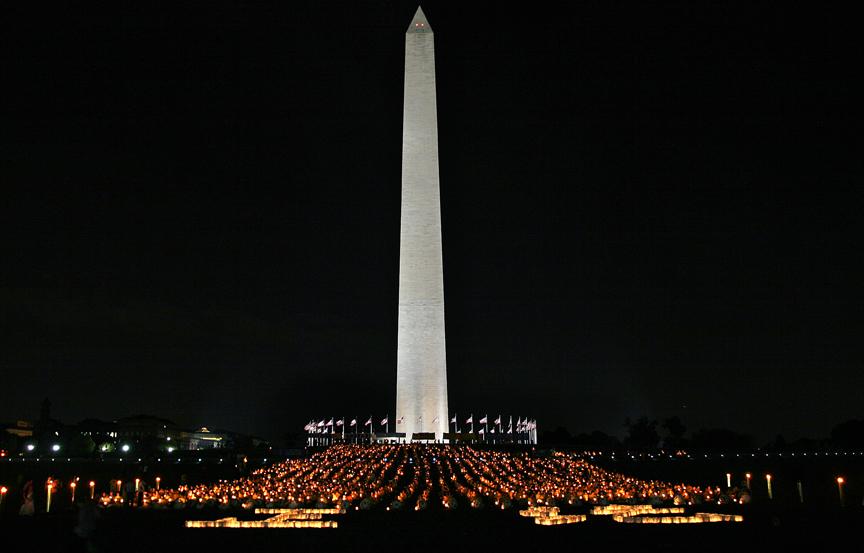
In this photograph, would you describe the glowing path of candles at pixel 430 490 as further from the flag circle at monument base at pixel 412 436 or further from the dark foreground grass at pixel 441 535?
the flag circle at monument base at pixel 412 436

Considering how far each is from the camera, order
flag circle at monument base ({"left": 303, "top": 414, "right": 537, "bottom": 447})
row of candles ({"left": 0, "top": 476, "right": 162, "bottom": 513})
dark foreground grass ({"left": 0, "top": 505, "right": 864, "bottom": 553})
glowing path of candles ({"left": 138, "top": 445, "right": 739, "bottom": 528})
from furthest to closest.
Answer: flag circle at monument base ({"left": 303, "top": 414, "right": 537, "bottom": 447}) → row of candles ({"left": 0, "top": 476, "right": 162, "bottom": 513}) → glowing path of candles ({"left": 138, "top": 445, "right": 739, "bottom": 528}) → dark foreground grass ({"left": 0, "top": 505, "right": 864, "bottom": 553})

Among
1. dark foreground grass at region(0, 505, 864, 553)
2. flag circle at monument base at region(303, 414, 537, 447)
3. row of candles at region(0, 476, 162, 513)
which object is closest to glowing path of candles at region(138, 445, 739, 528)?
dark foreground grass at region(0, 505, 864, 553)

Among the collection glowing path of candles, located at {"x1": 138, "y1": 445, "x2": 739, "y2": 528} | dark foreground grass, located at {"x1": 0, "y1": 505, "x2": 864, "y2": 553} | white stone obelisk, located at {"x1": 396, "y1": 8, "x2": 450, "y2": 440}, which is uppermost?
white stone obelisk, located at {"x1": 396, "y1": 8, "x2": 450, "y2": 440}

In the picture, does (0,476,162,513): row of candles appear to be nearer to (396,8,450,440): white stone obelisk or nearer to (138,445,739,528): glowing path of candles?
(138,445,739,528): glowing path of candles

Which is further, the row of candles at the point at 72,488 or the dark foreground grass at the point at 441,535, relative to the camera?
the row of candles at the point at 72,488

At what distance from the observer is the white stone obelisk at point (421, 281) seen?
5194 cm

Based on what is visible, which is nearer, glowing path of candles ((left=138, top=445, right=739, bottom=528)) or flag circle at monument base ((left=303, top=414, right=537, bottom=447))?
glowing path of candles ((left=138, top=445, right=739, bottom=528))

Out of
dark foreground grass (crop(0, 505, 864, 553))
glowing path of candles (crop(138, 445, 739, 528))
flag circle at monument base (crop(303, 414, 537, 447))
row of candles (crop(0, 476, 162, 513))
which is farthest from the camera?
flag circle at monument base (crop(303, 414, 537, 447))

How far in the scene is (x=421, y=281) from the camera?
52.4 meters

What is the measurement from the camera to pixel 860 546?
14.2 m

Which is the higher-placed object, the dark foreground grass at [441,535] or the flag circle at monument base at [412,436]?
the flag circle at monument base at [412,436]

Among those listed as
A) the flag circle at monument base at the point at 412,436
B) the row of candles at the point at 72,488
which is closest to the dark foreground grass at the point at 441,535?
the row of candles at the point at 72,488

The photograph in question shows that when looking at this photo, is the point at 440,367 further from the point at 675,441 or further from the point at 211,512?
the point at 211,512

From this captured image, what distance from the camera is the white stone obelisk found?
51.9 meters
